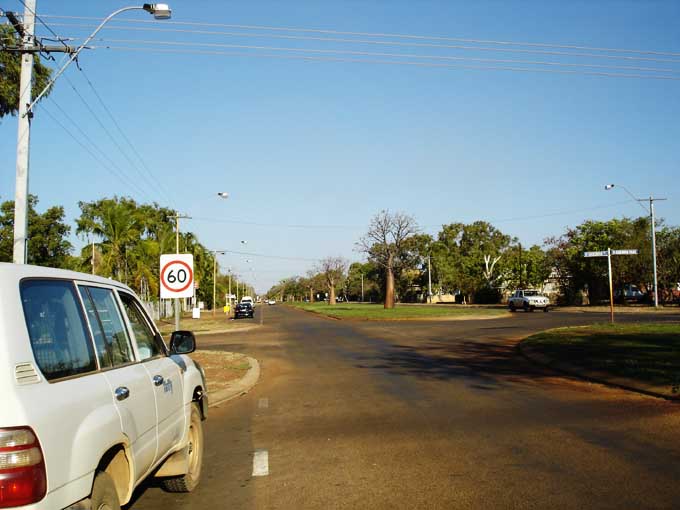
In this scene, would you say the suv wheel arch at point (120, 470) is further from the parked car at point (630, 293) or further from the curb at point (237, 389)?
the parked car at point (630, 293)

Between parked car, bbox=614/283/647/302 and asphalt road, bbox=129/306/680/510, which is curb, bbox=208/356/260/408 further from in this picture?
parked car, bbox=614/283/647/302

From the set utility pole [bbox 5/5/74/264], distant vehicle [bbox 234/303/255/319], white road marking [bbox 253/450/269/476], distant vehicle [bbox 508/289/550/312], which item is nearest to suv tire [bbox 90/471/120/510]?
white road marking [bbox 253/450/269/476]

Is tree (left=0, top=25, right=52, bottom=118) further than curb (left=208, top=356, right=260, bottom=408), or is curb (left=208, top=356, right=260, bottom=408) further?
tree (left=0, top=25, right=52, bottom=118)

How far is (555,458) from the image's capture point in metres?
6.52

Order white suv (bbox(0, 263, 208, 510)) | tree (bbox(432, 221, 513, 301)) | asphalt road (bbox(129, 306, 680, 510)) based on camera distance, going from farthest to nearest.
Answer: tree (bbox(432, 221, 513, 301)), asphalt road (bbox(129, 306, 680, 510)), white suv (bbox(0, 263, 208, 510))

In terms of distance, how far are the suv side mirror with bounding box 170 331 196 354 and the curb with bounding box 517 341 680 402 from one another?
7.99m

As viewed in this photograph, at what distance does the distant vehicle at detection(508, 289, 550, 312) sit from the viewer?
167 feet

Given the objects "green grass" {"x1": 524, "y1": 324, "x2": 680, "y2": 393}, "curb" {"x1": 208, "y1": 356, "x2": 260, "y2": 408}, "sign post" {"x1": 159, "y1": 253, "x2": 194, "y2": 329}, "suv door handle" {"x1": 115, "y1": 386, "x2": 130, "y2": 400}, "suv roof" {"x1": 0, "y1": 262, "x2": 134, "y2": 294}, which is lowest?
"curb" {"x1": 208, "y1": 356, "x2": 260, "y2": 408}

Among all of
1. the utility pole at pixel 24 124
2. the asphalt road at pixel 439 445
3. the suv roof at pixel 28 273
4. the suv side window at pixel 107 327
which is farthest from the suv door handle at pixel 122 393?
the utility pole at pixel 24 124

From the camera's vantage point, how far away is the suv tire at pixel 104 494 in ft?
10.6

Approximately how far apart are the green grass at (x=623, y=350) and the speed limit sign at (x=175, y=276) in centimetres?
923

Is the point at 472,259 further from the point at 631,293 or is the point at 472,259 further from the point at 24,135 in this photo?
the point at 24,135

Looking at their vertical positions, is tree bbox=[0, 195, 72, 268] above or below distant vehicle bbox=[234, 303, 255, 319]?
above

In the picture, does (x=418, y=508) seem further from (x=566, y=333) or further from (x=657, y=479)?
(x=566, y=333)
